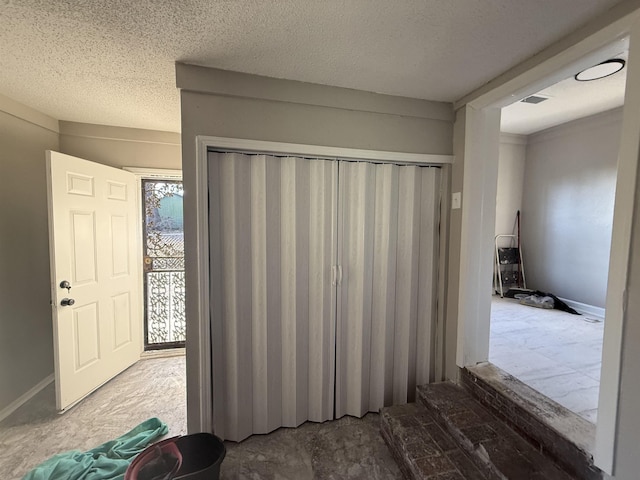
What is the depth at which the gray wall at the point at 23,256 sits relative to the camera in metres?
2.24

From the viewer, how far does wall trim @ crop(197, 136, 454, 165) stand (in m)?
1.78

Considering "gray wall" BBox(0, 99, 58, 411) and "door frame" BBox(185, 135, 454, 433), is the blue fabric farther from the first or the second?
"gray wall" BBox(0, 99, 58, 411)

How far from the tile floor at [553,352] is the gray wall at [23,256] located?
375 centimetres

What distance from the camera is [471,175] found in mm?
1979

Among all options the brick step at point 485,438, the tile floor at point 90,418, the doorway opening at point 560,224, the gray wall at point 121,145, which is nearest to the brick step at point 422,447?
the brick step at point 485,438

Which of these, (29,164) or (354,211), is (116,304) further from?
(354,211)

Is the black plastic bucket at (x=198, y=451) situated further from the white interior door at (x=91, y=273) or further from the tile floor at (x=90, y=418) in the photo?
the white interior door at (x=91, y=273)

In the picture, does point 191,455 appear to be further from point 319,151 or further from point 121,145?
point 121,145

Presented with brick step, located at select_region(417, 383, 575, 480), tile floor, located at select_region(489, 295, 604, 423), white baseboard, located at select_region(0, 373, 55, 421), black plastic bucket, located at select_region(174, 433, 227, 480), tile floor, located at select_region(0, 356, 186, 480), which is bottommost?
tile floor, located at select_region(0, 356, 186, 480)

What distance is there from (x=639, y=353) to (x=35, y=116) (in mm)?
4150

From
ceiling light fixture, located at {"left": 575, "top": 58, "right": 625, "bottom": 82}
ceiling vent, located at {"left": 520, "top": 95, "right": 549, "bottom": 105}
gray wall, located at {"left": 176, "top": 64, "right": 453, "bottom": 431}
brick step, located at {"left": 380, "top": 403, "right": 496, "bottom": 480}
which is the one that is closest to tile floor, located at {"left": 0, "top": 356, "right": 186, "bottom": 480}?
gray wall, located at {"left": 176, "top": 64, "right": 453, "bottom": 431}

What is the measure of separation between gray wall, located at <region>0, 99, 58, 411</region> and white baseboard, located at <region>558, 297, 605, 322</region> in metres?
5.63

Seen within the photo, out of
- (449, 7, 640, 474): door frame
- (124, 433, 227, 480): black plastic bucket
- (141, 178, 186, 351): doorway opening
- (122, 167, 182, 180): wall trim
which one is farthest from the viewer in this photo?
(141, 178, 186, 351): doorway opening

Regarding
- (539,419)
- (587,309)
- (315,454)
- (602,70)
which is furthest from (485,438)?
(587,309)
